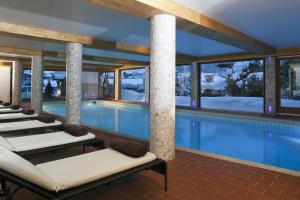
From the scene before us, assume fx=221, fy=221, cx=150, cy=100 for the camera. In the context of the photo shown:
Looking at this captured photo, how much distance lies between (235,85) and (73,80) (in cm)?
1017

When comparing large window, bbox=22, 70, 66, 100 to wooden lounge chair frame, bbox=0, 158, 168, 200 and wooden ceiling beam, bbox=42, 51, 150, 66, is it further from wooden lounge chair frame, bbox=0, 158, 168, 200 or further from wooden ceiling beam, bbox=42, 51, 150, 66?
wooden lounge chair frame, bbox=0, 158, 168, 200

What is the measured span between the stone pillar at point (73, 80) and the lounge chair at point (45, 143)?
2.85 m

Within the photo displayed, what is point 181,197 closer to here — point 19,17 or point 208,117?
point 19,17

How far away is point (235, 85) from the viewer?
13773mm

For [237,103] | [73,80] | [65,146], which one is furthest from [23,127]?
[237,103]

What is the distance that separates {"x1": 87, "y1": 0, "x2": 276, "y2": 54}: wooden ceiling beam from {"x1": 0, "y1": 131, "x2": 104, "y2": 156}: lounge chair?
2450mm

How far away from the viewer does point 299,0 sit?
13.9ft

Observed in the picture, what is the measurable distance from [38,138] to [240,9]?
15.9 ft

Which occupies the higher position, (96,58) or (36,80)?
(96,58)

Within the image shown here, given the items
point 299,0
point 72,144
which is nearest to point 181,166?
point 72,144

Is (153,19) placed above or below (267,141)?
above

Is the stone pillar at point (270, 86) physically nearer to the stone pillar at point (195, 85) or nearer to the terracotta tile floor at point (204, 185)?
the stone pillar at point (195, 85)

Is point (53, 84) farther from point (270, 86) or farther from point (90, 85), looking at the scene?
point (270, 86)

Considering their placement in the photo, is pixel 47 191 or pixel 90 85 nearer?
pixel 47 191
